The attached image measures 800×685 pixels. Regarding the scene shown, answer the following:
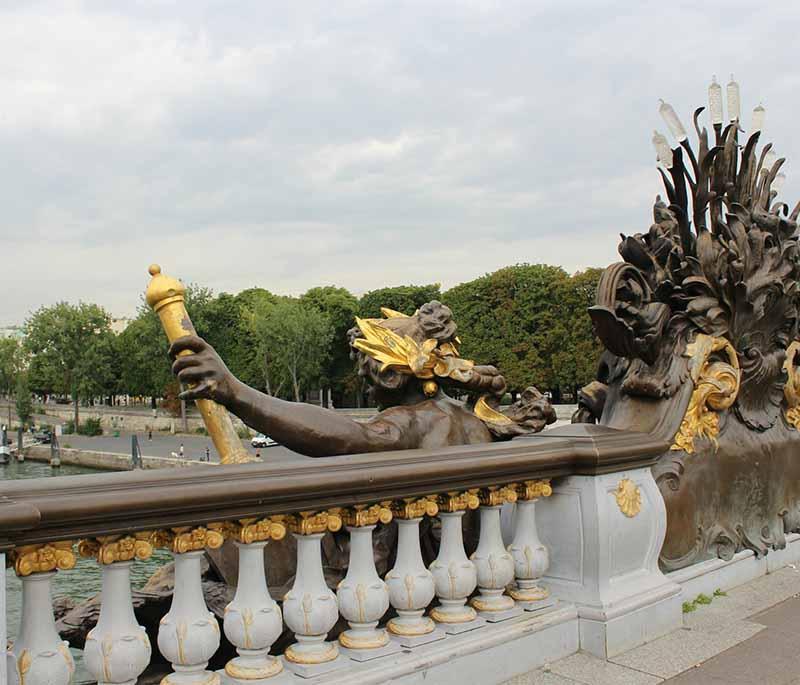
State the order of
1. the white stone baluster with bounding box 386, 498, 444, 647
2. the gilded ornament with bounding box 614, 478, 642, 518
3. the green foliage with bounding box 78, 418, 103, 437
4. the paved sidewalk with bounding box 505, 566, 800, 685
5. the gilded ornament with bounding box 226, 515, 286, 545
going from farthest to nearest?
the green foliage with bounding box 78, 418, 103, 437 < the gilded ornament with bounding box 614, 478, 642, 518 < the paved sidewalk with bounding box 505, 566, 800, 685 < the white stone baluster with bounding box 386, 498, 444, 647 < the gilded ornament with bounding box 226, 515, 286, 545

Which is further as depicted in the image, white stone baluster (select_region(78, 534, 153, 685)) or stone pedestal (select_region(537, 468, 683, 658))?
stone pedestal (select_region(537, 468, 683, 658))

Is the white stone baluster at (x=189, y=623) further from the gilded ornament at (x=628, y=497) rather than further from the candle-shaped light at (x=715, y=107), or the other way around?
the candle-shaped light at (x=715, y=107)

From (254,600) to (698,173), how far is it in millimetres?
4317

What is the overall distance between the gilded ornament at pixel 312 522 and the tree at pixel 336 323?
2295 inches

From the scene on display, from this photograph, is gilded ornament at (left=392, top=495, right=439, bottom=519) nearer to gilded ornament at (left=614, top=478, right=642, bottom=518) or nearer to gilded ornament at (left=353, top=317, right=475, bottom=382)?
gilded ornament at (left=353, top=317, right=475, bottom=382)

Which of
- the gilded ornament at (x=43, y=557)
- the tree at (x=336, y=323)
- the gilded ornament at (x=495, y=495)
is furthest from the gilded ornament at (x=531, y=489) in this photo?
the tree at (x=336, y=323)

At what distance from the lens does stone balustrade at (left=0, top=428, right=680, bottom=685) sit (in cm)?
232

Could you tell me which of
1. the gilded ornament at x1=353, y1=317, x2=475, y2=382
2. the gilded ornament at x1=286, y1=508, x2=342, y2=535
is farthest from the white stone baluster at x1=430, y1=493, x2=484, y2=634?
the gilded ornament at x1=353, y1=317, x2=475, y2=382

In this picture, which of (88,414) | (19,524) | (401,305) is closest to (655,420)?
(19,524)

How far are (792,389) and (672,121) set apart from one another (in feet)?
7.14

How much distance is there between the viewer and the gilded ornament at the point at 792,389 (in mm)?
6113

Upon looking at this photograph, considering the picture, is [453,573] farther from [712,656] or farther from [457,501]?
[712,656]

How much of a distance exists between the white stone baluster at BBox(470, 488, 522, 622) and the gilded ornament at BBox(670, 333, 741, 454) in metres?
1.67

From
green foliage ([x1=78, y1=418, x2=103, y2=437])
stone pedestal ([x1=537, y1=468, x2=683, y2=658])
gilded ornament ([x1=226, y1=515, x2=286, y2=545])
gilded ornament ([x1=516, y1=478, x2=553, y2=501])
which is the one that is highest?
gilded ornament ([x1=226, y1=515, x2=286, y2=545])
